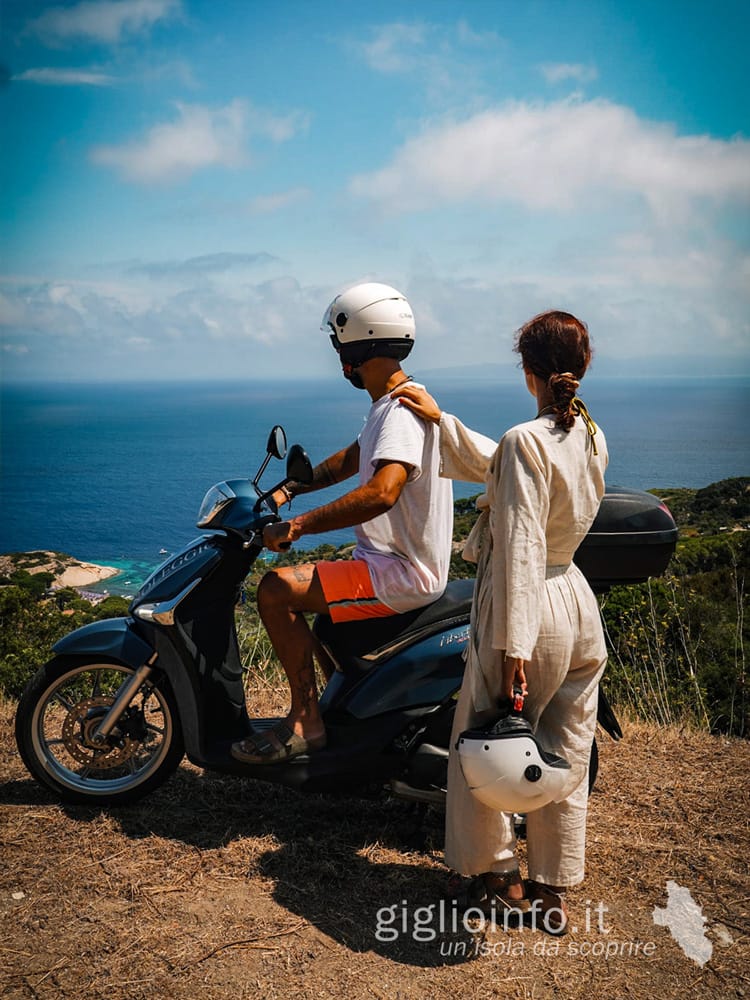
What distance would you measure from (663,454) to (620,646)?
13.0 metres

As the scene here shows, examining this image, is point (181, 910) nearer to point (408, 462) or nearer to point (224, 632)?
point (224, 632)

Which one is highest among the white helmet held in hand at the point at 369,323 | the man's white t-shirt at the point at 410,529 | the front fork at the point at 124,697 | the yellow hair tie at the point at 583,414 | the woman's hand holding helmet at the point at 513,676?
the white helmet held in hand at the point at 369,323

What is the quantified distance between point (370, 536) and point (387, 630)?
0.38 m

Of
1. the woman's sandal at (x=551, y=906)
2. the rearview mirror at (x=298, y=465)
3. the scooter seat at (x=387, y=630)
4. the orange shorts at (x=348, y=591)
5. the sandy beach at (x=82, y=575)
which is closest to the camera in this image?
the woman's sandal at (x=551, y=906)

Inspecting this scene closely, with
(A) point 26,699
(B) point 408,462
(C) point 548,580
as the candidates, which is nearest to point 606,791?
(C) point 548,580

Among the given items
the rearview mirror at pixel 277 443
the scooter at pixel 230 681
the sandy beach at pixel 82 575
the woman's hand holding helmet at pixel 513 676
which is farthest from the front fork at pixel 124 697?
the sandy beach at pixel 82 575

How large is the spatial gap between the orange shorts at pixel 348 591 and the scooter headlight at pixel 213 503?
0.51 m

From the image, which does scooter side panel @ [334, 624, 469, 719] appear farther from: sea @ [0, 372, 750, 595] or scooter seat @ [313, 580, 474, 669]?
sea @ [0, 372, 750, 595]

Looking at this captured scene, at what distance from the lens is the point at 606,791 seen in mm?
4117

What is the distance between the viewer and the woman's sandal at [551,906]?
306cm

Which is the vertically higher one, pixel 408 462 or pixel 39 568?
pixel 408 462

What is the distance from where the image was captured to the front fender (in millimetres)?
3660

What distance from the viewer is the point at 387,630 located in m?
3.49

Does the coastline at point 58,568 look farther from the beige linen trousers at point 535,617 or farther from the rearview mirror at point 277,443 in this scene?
the beige linen trousers at point 535,617
